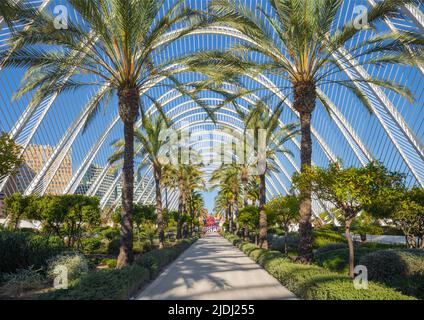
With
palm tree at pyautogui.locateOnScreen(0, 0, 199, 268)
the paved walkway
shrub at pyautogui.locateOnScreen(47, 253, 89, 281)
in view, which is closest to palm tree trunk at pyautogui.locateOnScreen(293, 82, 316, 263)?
the paved walkway

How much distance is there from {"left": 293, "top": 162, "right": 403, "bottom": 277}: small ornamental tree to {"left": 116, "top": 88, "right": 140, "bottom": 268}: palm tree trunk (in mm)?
6208

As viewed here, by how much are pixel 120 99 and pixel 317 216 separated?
43406 millimetres

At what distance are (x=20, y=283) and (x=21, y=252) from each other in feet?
7.95

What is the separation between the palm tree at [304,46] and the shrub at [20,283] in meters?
8.35

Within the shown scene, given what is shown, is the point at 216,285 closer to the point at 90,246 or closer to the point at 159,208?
the point at 90,246

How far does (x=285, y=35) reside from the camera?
581 inches

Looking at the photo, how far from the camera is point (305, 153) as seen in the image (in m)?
14.5

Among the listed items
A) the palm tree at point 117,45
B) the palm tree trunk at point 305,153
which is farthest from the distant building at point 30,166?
the palm tree trunk at point 305,153

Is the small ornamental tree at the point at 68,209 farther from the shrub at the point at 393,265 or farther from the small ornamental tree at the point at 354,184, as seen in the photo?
the shrub at the point at 393,265

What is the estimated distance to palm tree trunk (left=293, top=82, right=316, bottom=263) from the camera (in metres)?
13.8

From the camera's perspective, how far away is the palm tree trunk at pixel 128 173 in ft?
46.1

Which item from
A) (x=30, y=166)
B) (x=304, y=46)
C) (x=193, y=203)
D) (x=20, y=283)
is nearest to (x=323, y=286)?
(x=20, y=283)
